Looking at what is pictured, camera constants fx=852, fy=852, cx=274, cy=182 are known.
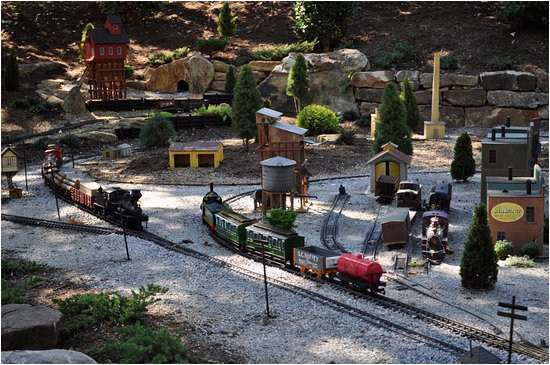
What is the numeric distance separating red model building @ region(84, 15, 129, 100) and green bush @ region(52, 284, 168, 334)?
3579 cm

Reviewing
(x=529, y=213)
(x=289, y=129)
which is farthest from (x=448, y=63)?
(x=529, y=213)

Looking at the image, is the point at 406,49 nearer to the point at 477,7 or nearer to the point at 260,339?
the point at 477,7

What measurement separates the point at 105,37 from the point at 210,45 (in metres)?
8.02

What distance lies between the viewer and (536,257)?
30.2m

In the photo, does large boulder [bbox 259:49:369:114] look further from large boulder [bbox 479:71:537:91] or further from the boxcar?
the boxcar

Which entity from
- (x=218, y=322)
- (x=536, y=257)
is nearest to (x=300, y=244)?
(x=218, y=322)

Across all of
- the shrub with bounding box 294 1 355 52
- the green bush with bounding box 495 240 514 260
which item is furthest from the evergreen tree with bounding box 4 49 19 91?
the green bush with bounding box 495 240 514 260

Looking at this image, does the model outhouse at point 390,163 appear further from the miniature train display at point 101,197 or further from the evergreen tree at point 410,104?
the evergreen tree at point 410,104

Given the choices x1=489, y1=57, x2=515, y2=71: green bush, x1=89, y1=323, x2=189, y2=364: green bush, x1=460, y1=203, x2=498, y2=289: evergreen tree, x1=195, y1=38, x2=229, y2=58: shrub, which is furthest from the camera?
x1=195, y1=38, x2=229, y2=58: shrub

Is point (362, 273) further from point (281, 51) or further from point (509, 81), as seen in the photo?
point (281, 51)

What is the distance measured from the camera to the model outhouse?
38.9 meters

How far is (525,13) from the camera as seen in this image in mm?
59562

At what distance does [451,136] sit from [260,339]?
32.2m

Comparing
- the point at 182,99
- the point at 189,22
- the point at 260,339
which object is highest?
the point at 189,22
